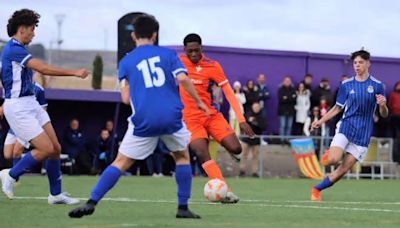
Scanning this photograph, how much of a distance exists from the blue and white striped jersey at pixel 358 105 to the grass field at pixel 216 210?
104 cm

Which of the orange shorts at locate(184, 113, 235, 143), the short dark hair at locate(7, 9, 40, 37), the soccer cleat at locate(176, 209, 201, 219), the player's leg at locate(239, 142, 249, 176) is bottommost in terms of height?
the player's leg at locate(239, 142, 249, 176)

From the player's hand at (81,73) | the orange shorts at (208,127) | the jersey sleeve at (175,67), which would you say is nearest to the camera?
the jersey sleeve at (175,67)

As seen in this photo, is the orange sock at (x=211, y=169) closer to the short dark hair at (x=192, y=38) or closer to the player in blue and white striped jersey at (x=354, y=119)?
the short dark hair at (x=192, y=38)

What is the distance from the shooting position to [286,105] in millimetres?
30219

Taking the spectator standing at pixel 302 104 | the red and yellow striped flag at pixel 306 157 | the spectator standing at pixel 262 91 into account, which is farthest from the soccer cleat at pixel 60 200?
the spectator standing at pixel 302 104

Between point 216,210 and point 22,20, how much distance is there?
343cm

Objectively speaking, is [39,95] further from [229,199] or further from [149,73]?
[149,73]

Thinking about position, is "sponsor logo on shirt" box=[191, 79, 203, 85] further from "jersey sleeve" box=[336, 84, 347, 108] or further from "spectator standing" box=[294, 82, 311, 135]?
"spectator standing" box=[294, 82, 311, 135]

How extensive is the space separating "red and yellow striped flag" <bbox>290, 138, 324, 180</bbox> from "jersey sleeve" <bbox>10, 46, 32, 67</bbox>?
51.6 feet

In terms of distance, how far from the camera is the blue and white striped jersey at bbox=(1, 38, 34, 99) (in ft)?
44.8

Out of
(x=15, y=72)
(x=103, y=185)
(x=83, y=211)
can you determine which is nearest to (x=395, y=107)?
(x=15, y=72)

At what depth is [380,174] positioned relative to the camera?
2934 cm

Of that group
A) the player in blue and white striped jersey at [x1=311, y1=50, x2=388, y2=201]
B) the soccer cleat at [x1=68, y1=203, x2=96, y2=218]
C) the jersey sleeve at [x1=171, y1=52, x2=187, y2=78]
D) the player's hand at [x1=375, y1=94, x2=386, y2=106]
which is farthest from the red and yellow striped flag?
the soccer cleat at [x1=68, y1=203, x2=96, y2=218]

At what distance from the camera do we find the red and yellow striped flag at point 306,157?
2858cm
